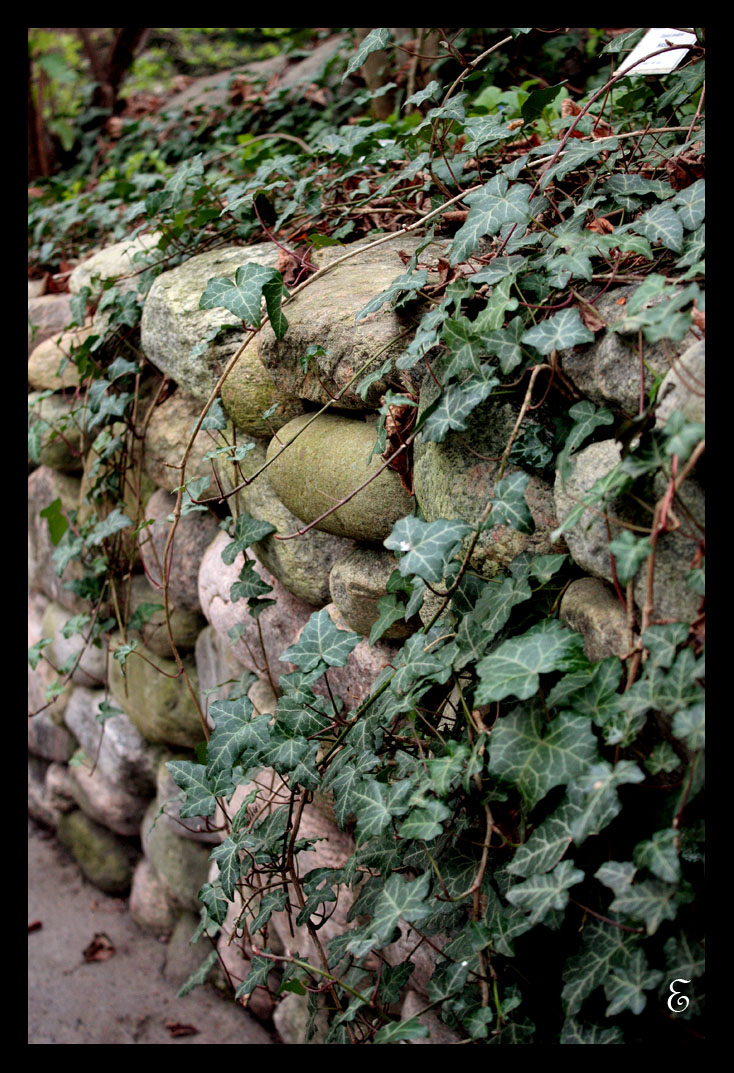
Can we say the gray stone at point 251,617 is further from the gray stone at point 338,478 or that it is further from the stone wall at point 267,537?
the gray stone at point 338,478

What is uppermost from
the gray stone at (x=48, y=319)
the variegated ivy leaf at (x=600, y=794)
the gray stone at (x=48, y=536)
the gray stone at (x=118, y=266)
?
the gray stone at (x=118, y=266)

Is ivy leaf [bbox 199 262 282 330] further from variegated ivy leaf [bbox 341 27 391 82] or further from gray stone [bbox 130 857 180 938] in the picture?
gray stone [bbox 130 857 180 938]

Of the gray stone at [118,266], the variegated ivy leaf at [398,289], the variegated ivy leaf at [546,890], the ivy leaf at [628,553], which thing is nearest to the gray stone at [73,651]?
the gray stone at [118,266]

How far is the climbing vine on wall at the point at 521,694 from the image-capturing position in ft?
3.00

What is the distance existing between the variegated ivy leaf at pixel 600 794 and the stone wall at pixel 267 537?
16 cm

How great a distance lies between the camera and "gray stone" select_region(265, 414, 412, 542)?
1.36 meters

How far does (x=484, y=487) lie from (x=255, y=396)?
63 cm

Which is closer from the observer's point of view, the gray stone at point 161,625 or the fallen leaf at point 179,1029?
the fallen leaf at point 179,1029

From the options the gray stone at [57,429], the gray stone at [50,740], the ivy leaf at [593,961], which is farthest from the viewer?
the gray stone at [50,740]

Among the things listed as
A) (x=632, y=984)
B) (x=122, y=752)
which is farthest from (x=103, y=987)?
(x=632, y=984)

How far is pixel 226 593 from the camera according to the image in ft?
5.99

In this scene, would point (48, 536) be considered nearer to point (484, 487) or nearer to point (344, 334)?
point (344, 334)

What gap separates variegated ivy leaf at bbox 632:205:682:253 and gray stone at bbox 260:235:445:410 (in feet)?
1.21
